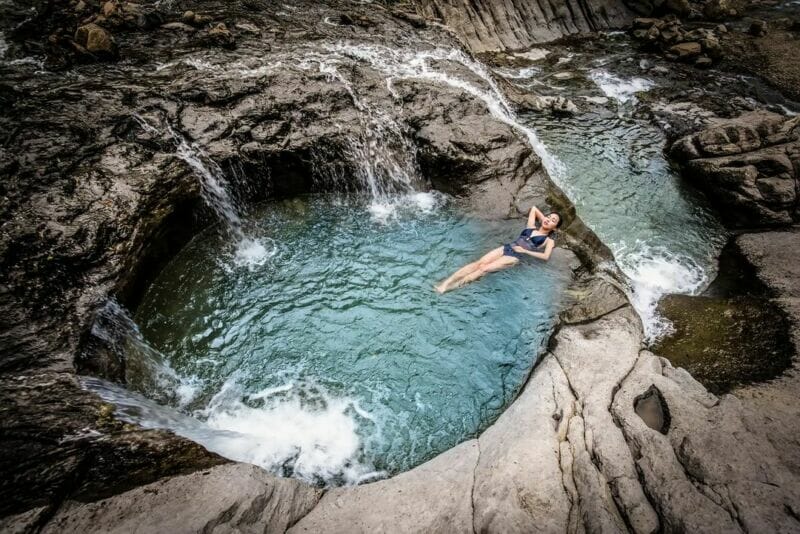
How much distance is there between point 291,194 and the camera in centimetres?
858

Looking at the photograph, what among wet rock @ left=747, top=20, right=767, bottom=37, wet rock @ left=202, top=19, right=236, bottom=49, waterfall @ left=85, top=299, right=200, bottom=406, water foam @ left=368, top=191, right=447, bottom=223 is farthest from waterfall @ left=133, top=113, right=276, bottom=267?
wet rock @ left=747, top=20, right=767, bottom=37

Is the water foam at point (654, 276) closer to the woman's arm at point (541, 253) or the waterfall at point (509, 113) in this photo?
the waterfall at point (509, 113)

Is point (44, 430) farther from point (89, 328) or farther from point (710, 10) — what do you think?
point (710, 10)

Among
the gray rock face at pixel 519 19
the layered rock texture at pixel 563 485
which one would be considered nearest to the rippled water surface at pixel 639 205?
the layered rock texture at pixel 563 485

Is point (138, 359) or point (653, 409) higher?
point (138, 359)

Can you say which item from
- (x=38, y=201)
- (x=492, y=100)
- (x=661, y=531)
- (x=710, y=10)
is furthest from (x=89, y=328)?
(x=710, y=10)

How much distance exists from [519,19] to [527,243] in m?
14.0

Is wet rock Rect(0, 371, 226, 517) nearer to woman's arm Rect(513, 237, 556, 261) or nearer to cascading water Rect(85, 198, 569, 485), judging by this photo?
cascading water Rect(85, 198, 569, 485)

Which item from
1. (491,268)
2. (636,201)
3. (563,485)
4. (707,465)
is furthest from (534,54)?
(563,485)

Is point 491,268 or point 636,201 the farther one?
point 636,201

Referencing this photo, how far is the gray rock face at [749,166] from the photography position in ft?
26.6

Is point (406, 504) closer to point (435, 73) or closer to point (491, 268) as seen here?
point (491, 268)

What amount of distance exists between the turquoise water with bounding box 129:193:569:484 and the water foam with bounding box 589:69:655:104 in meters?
8.67

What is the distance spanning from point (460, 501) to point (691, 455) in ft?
8.19
